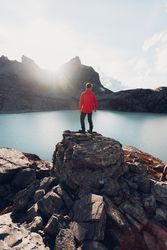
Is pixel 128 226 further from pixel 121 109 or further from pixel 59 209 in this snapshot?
pixel 121 109

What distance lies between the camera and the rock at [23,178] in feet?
57.2

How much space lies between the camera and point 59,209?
43.2 ft

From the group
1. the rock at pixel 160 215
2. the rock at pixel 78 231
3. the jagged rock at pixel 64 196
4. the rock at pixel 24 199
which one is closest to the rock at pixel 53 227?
the rock at pixel 78 231

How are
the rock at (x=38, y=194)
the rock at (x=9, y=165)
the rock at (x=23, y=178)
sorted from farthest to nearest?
the rock at (x=9, y=165) < the rock at (x=23, y=178) < the rock at (x=38, y=194)

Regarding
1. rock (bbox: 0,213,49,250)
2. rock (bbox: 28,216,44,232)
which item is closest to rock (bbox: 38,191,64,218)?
rock (bbox: 28,216,44,232)

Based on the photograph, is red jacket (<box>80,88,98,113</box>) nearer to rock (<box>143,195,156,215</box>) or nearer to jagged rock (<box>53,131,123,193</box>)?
jagged rock (<box>53,131,123,193</box>)

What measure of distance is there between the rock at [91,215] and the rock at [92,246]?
0.77 feet

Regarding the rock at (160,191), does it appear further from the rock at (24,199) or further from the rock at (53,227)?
the rock at (24,199)

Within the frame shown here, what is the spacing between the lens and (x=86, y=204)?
12523 mm

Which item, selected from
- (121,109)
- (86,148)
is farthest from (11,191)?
(121,109)

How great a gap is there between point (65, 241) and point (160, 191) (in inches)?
247

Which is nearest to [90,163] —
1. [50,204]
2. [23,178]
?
[50,204]

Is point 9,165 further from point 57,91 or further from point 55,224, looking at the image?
point 57,91

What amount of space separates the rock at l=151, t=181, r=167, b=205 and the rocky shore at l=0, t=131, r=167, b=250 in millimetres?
56
